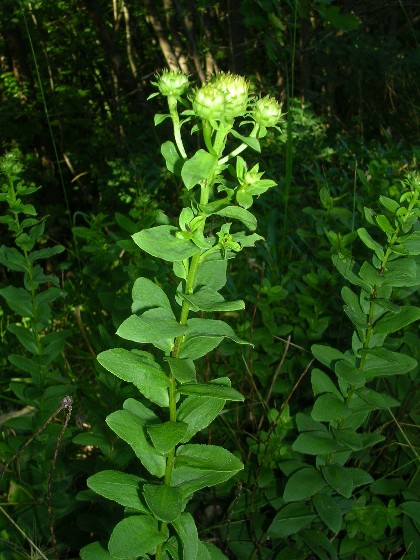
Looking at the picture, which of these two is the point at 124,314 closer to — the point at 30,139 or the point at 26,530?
the point at 26,530

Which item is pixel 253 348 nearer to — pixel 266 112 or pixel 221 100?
pixel 266 112

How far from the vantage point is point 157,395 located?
98 centimetres

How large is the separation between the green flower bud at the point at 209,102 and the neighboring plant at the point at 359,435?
1.55ft

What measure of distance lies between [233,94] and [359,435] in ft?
2.59

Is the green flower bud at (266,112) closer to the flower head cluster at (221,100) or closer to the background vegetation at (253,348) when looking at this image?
the flower head cluster at (221,100)

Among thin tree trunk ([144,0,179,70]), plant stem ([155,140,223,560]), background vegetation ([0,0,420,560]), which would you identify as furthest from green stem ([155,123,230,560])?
thin tree trunk ([144,0,179,70])

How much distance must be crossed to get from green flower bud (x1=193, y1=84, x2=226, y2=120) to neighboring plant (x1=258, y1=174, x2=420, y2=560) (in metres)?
0.47

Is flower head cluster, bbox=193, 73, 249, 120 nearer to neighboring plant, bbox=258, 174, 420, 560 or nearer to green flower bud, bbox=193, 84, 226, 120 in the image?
green flower bud, bbox=193, 84, 226, 120

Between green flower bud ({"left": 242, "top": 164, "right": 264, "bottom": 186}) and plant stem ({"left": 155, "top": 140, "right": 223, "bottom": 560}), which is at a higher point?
green flower bud ({"left": 242, "top": 164, "right": 264, "bottom": 186})

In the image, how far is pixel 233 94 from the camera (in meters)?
0.88

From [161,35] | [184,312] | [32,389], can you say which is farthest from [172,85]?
[161,35]

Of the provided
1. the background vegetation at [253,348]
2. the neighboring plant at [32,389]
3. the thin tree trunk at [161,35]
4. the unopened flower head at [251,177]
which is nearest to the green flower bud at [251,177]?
the unopened flower head at [251,177]

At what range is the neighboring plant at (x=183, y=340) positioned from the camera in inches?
34.6

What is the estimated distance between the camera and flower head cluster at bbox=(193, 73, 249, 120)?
85cm
